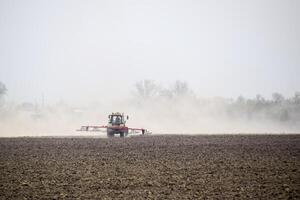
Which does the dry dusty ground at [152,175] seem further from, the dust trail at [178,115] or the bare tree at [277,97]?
the bare tree at [277,97]

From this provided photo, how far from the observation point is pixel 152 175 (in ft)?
56.3

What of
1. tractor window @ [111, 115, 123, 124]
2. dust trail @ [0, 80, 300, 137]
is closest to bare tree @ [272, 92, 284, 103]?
dust trail @ [0, 80, 300, 137]

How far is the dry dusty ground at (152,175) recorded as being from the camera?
45.2ft

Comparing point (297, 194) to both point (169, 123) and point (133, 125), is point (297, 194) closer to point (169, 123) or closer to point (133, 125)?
point (133, 125)

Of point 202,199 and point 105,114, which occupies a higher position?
point 105,114

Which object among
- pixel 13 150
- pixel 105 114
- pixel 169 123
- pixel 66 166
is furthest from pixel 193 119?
pixel 66 166

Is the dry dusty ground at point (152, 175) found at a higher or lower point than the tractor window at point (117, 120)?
lower

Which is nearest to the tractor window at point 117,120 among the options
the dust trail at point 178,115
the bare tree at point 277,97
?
the dust trail at point 178,115

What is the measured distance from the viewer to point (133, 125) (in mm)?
71812

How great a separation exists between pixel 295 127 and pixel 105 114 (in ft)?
104

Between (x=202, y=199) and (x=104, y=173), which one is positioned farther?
(x=104, y=173)

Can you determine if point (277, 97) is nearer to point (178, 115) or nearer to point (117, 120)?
point (178, 115)

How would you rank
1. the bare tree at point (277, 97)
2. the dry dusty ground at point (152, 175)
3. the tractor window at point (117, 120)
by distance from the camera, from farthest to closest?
the bare tree at point (277, 97) → the tractor window at point (117, 120) → the dry dusty ground at point (152, 175)

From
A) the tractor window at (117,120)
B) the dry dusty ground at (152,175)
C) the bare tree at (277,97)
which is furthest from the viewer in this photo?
the bare tree at (277,97)
